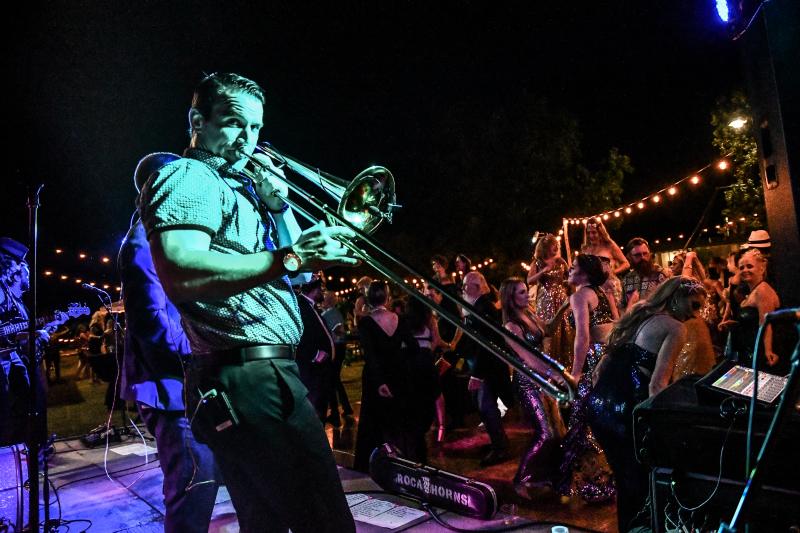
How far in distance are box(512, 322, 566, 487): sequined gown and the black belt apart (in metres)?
3.64

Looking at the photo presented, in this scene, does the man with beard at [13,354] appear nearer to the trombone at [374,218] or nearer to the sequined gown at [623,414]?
the trombone at [374,218]

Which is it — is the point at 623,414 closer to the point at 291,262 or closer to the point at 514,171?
the point at 291,262

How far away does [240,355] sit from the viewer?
1831mm

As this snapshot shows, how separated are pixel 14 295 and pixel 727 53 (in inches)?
654

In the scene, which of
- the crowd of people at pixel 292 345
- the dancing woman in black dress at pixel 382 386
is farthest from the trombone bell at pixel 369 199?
the dancing woman in black dress at pixel 382 386

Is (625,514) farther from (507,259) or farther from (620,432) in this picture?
(507,259)

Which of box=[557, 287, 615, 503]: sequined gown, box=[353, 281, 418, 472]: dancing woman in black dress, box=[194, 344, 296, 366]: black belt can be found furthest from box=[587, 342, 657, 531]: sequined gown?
box=[194, 344, 296, 366]: black belt

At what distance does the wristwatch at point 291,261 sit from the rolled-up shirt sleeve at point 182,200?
1.06 ft

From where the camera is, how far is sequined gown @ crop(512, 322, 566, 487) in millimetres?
5074

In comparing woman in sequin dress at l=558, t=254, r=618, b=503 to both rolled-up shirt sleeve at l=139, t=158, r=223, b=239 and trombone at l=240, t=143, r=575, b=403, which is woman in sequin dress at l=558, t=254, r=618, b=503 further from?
rolled-up shirt sleeve at l=139, t=158, r=223, b=239

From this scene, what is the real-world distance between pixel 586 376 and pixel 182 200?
4474 millimetres

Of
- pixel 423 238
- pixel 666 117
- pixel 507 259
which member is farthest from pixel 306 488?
pixel 666 117

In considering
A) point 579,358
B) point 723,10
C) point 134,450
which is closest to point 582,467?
point 579,358

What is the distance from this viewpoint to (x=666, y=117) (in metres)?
23.5
